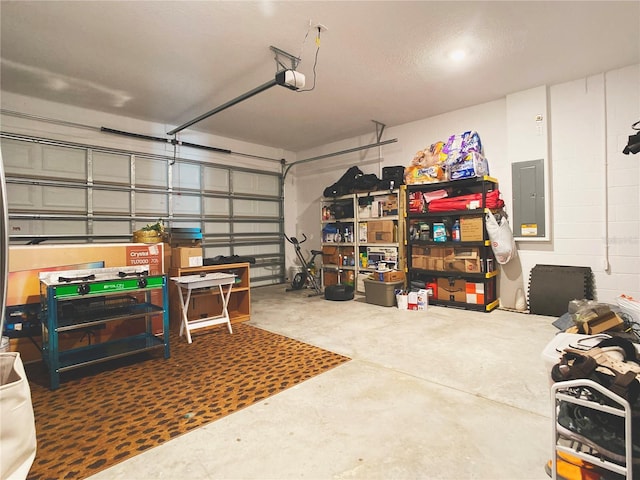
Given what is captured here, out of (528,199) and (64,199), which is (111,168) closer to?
(64,199)

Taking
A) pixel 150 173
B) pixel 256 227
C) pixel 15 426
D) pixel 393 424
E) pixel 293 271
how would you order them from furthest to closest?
pixel 293 271, pixel 256 227, pixel 150 173, pixel 393 424, pixel 15 426

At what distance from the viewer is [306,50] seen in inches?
138

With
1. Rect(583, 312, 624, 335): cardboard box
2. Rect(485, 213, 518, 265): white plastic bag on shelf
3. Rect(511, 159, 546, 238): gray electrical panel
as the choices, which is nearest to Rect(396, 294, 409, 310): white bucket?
Rect(485, 213, 518, 265): white plastic bag on shelf

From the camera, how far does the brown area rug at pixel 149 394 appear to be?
5.85 ft

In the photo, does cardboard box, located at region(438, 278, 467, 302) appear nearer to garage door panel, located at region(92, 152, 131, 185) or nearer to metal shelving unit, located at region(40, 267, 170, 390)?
metal shelving unit, located at region(40, 267, 170, 390)

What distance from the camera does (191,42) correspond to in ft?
10.9

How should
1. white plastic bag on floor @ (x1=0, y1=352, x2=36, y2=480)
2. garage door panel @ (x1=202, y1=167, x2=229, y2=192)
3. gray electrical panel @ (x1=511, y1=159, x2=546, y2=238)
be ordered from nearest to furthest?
white plastic bag on floor @ (x1=0, y1=352, x2=36, y2=480)
gray electrical panel @ (x1=511, y1=159, x2=546, y2=238)
garage door panel @ (x1=202, y1=167, x2=229, y2=192)

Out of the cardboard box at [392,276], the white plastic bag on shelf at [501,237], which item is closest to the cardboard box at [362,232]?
the cardboard box at [392,276]

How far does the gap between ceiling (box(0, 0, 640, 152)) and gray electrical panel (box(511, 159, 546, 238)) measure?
3.66 ft

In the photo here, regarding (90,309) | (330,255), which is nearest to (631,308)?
(90,309)

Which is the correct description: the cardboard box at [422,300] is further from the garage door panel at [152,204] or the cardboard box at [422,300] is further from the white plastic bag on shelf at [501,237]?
the garage door panel at [152,204]

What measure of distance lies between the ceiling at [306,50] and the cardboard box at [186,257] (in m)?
2.14

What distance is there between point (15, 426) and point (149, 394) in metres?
1.59

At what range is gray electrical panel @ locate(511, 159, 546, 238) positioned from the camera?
4.46 metres
